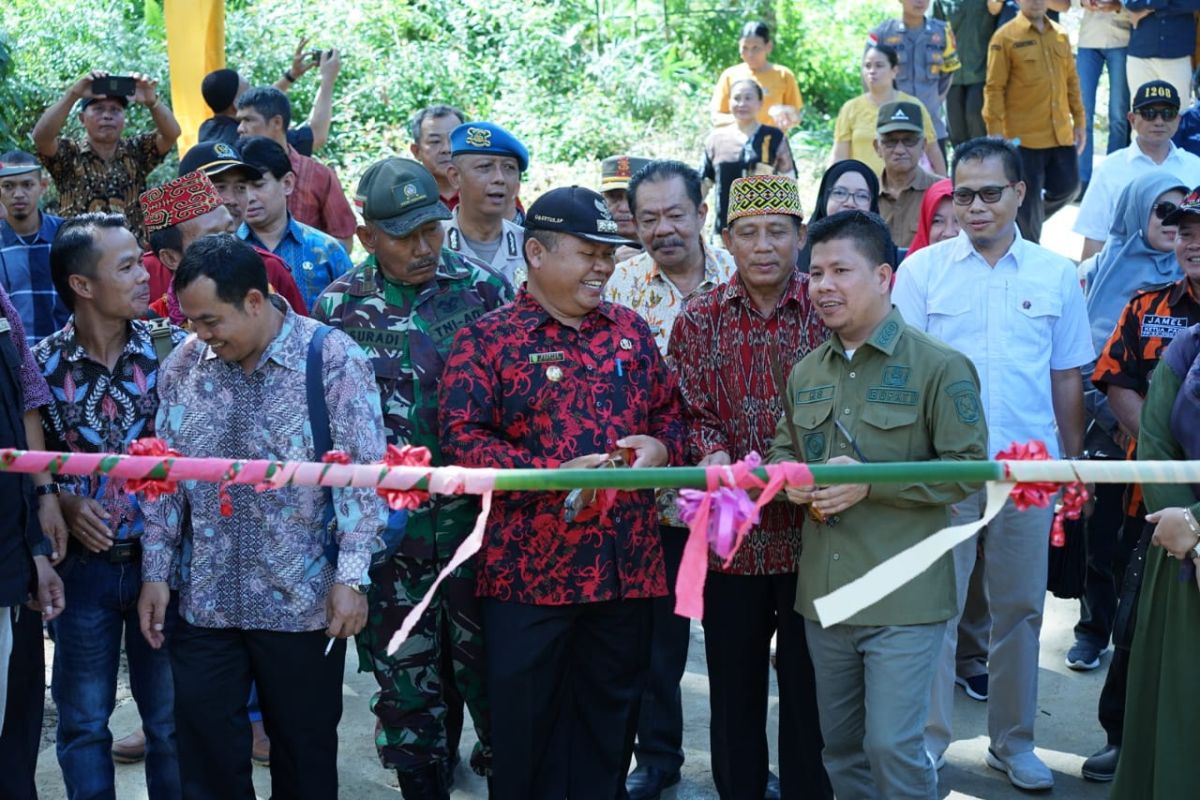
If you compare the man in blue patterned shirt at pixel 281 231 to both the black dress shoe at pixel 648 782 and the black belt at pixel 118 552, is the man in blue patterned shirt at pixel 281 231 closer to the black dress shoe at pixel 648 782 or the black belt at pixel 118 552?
the black belt at pixel 118 552

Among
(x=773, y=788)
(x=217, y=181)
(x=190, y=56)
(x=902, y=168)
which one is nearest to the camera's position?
(x=773, y=788)

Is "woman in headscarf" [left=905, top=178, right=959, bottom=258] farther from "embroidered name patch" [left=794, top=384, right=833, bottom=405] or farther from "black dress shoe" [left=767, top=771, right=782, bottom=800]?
"black dress shoe" [left=767, top=771, right=782, bottom=800]

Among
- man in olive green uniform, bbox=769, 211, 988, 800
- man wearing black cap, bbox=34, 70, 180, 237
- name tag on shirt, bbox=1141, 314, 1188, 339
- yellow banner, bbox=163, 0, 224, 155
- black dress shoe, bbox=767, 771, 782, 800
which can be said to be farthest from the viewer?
yellow banner, bbox=163, 0, 224, 155

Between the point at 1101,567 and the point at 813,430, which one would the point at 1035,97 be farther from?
the point at 813,430

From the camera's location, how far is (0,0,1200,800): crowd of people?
4.18m

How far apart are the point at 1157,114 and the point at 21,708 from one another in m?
6.40

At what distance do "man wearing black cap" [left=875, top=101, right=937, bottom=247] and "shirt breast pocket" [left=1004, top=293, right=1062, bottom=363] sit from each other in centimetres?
240

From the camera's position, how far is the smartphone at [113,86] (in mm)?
7453

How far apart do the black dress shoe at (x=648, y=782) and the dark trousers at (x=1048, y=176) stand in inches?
243

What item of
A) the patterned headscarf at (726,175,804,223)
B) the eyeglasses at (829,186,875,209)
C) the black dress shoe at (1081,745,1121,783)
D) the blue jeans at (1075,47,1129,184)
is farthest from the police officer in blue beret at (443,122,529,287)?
the blue jeans at (1075,47,1129,184)

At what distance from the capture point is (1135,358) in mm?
5191

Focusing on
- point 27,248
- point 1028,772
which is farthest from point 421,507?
point 27,248

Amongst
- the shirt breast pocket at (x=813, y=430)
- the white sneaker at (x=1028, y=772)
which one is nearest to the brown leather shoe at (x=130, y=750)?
the shirt breast pocket at (x=813, y=430)

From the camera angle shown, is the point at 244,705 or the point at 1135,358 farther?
the point at 1135,358
